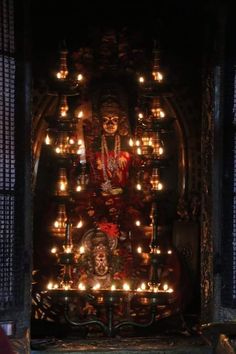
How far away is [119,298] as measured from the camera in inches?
264

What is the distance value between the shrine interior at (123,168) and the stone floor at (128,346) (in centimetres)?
8

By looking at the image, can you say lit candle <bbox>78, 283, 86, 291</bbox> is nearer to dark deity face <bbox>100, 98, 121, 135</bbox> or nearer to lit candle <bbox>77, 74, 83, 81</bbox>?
dark deity face <bbox>100, 98, 121, 135</bbox>

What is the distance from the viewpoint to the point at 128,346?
20.9 ft

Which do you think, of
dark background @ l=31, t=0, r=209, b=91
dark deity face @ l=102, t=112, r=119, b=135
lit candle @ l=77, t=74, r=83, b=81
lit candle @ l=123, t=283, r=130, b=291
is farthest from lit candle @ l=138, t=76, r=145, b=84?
lit candle @ l=123, t=283, r=130, b=291

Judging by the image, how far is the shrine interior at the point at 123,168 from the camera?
682 centimetres

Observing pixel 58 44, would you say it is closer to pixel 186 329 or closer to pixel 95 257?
pixel 95 257

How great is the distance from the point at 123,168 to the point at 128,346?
2.12m

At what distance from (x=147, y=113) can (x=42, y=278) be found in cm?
210

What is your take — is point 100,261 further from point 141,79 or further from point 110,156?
point 141,79

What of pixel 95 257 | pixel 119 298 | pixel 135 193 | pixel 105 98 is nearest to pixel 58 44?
pixel 105 98

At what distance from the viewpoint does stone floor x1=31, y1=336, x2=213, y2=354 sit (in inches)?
246

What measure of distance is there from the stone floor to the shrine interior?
3.3 inches

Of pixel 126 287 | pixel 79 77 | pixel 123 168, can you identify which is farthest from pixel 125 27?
pixel 126 287

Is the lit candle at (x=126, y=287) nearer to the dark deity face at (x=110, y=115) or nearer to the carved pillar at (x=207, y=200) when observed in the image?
the carved pillar at (x=207, y=200)
